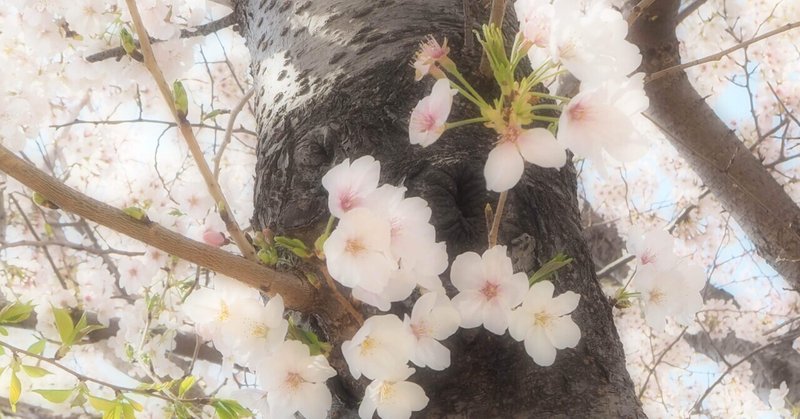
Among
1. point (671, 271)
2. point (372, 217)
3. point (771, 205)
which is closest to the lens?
point (372, 217)

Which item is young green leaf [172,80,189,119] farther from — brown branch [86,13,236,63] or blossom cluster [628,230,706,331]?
blossom cluster [628,230,706,331]

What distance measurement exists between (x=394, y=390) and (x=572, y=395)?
0.19 meters

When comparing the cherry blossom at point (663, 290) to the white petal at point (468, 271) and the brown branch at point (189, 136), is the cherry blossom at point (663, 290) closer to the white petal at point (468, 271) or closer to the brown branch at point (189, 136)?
the white petal at point (468, 271)

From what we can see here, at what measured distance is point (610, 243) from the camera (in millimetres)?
3893

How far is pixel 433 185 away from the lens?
718mm

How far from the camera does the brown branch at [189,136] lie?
59cm

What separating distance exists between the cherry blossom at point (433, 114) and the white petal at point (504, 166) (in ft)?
0.19

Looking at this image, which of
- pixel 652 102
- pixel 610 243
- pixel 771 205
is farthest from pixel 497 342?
pixel 610 243

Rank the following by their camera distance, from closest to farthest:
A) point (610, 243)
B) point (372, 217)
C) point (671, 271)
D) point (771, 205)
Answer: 1. point (372, 217)
2. point (671, 271)
3. point (771, 205)
4. point (610, 243)

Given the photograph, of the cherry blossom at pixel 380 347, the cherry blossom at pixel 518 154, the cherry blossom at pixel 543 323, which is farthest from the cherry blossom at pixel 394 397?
the cherry blossom at pixel 518 154

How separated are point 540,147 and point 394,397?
0.29 meters

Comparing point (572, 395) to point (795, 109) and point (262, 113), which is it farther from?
point (795, 109)

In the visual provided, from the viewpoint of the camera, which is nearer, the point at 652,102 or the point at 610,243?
the point at 652,102

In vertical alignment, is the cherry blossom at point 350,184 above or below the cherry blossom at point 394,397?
above
